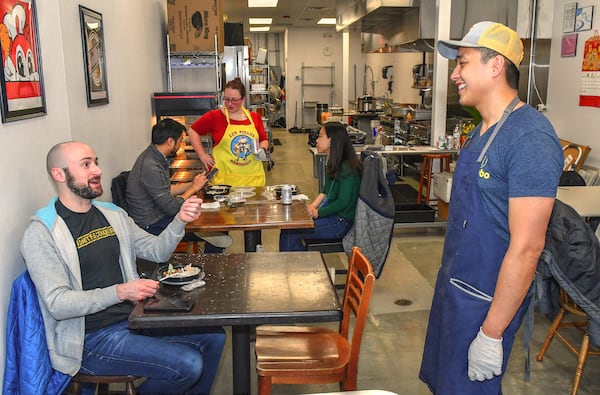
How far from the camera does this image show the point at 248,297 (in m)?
2.24

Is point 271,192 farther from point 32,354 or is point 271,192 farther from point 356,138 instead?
point 356,138

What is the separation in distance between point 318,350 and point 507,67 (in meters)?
1.45

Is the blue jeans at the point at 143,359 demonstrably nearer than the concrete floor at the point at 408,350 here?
Yes

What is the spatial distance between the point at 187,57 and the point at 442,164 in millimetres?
3574

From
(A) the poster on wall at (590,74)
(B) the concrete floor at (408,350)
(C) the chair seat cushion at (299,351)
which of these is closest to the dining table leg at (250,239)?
(B) the concrete floor at (408,350)

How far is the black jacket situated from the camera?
2576 mm

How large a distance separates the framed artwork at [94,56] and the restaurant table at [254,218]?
1046mm

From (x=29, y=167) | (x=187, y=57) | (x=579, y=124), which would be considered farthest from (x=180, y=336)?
(x=579, y=124)

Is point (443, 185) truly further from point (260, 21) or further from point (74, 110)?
point (260, 21)

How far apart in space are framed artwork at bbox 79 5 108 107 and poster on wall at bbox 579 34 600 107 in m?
4.54

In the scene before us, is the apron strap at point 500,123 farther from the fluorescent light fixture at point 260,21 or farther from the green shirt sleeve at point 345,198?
the fluorescent light fixture at point 260,21

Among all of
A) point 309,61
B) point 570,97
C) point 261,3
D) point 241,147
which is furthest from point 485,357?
point 309,61

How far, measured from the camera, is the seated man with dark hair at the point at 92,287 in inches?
84.4

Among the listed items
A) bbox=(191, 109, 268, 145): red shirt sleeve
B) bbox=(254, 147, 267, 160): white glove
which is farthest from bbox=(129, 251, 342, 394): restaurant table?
bbox=(191, 109, 268, 145): red shirt sleeve
